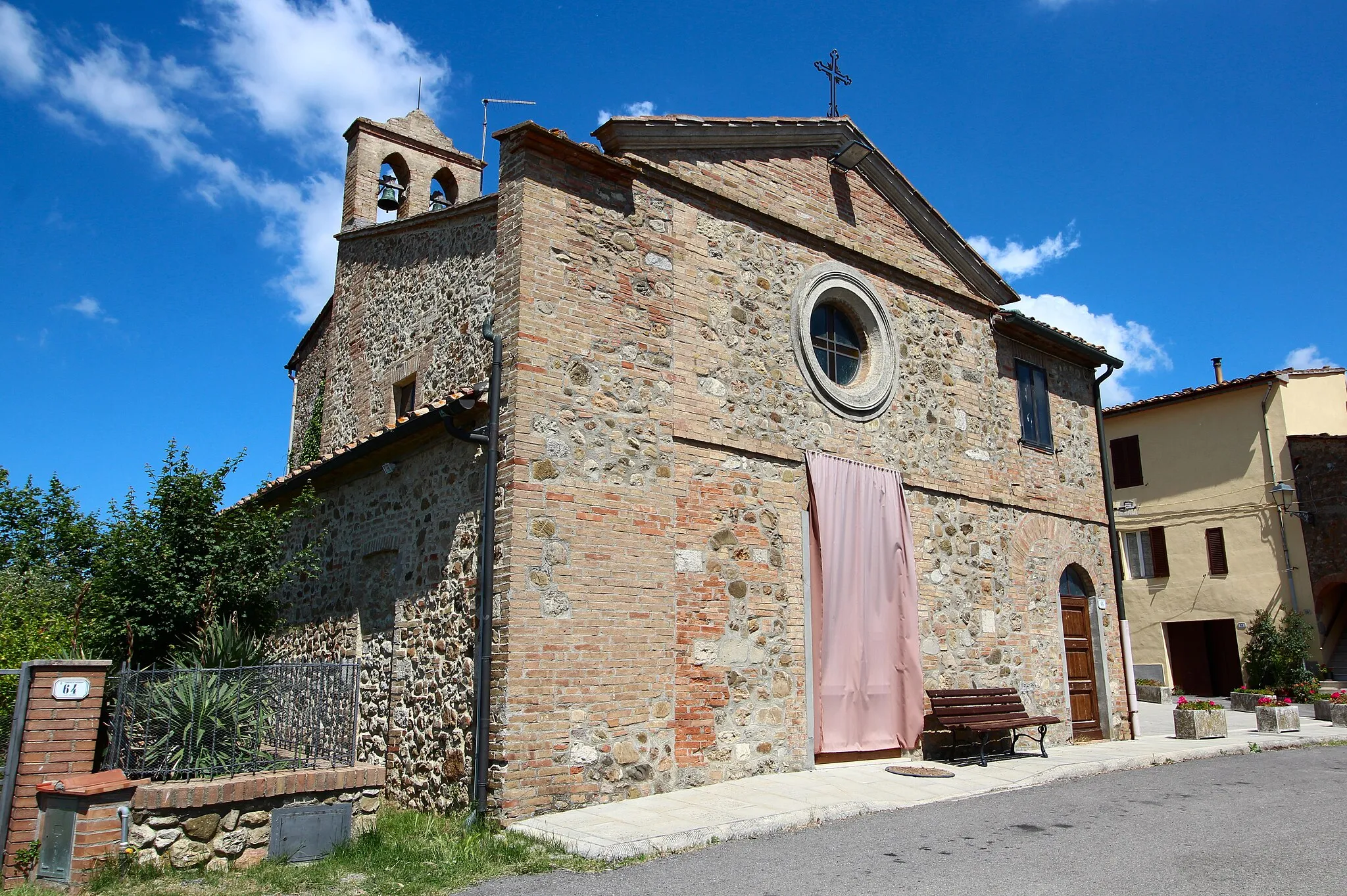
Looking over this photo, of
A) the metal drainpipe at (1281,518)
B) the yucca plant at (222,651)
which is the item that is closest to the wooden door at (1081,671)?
the yucca plant at (222,651)

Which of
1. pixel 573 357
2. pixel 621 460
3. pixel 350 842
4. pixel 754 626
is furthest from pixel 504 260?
pixel 350 842

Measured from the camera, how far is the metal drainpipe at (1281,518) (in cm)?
2169

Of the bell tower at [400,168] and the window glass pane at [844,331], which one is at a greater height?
the bell tower at [400,168]

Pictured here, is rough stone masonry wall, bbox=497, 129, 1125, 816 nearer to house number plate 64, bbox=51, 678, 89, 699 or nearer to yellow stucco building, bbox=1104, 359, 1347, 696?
house number plate 64, bbox=51, 678, 89, 699

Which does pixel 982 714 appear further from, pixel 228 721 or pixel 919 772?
pixel 228 721

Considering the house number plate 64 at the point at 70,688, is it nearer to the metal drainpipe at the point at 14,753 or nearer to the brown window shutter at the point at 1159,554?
the metal drainpipe at the point at 14,753

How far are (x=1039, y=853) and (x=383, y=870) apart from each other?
4.51m

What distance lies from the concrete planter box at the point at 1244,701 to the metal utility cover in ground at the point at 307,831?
1922 centimetres

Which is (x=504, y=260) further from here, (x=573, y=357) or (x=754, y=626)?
(x=754, y=626)

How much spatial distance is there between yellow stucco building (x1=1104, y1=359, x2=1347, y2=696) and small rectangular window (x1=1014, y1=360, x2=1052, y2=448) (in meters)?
11.5

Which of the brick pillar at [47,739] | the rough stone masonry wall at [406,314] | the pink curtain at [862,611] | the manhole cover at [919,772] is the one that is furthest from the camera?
the rough stone masonry wall at [406,314]

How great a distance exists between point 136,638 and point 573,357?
5.13 metres

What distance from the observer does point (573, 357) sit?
8266mm

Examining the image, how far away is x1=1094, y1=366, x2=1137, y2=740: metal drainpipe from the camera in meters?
13.7
